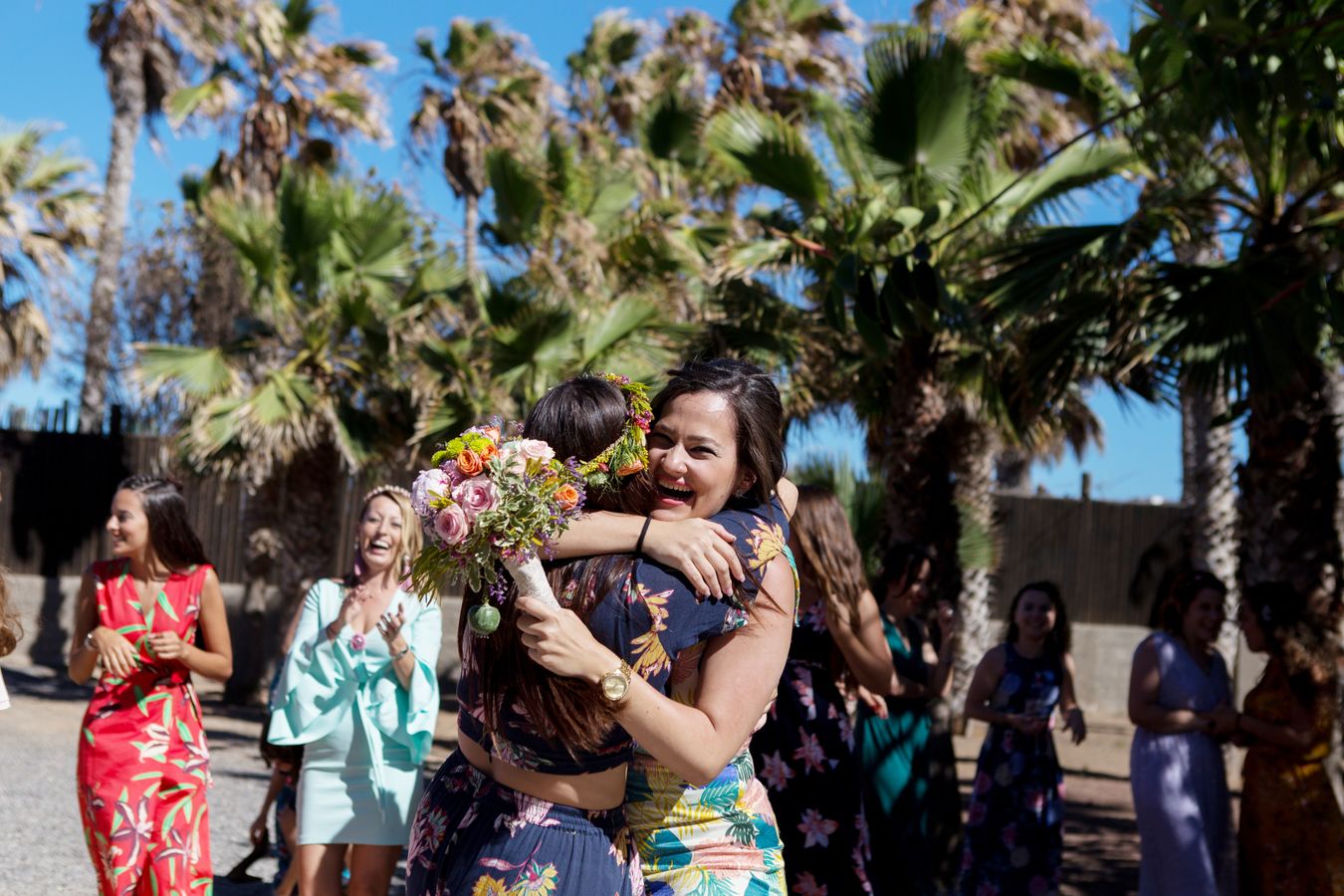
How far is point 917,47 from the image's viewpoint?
8.72 meters

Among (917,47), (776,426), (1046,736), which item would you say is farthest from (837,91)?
(776,426)

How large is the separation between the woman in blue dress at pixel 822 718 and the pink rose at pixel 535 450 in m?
2.45

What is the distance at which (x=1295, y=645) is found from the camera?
5.70 m

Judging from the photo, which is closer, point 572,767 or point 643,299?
point 572,767

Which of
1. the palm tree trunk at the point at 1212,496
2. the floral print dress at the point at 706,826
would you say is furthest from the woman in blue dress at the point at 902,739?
the palm tree trunk at the point at 1212,496

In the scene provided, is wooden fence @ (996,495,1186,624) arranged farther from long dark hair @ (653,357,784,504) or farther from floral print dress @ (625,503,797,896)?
long dark hair @ (653,357,784,504)

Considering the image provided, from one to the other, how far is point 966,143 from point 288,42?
1149cm

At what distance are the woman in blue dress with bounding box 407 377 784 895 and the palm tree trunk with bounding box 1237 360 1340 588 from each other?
20.3 feet

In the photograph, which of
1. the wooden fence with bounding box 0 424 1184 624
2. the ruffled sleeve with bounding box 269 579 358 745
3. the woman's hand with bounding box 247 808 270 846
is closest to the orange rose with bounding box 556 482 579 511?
the ruffled sleeve with bounding box 269 579 358 745

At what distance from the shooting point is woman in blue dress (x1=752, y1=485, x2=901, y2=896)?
449cm

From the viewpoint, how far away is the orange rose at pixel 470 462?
2176 millimetres

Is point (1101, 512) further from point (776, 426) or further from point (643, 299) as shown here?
point (776, 426)

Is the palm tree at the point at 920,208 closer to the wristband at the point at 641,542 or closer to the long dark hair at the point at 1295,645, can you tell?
the long dark hair at the point at 1295,645

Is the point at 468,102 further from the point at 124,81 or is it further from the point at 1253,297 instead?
the point at 1253,297
